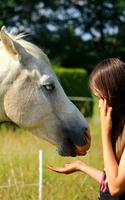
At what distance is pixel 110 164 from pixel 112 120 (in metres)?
0.22

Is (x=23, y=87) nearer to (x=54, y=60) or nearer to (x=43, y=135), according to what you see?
(x=43, y=135)

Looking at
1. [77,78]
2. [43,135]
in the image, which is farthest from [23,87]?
[77,78]

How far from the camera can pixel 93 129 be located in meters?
10.3

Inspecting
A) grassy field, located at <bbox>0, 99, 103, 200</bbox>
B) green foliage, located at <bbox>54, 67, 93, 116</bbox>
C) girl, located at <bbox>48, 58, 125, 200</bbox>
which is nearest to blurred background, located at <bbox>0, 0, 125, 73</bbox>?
green foliage, located at <bbox>54, 67, 93, 116</bbox>

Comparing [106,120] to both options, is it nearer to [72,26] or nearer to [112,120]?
[112,120]

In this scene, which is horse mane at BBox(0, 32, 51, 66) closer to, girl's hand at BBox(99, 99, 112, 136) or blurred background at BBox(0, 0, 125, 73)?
girl's hand at BBox(99, 99, 112, 136)

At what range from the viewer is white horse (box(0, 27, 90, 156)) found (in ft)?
12.7

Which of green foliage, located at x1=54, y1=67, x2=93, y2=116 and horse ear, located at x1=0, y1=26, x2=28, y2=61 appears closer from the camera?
horse ear, located at x1=0, y1=26, x2=28, y2=61

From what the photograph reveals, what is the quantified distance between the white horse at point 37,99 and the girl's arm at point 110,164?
4.33 feet

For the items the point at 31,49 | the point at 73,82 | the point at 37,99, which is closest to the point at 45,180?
the point at 37,99

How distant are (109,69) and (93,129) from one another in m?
7.63

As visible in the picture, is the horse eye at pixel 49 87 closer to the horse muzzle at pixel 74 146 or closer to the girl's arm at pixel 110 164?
the horse muzzle at pixel 74 146

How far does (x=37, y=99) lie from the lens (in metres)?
3.93

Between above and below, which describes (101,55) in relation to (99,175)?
below
